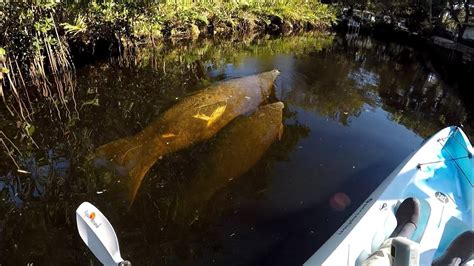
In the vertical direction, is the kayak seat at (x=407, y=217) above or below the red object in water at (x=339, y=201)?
above

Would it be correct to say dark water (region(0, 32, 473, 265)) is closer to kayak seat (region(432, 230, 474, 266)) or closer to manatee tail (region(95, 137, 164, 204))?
manatee tail (region(95, 137, 164, 204))

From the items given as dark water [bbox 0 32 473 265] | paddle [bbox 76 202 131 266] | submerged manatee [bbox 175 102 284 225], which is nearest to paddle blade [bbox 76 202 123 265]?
paddle [bbox 76 202 131 266]

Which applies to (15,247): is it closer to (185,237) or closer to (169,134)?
(185,237)

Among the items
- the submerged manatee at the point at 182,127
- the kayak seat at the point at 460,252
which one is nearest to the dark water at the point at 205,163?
the submerged manatee at the point at 182,127

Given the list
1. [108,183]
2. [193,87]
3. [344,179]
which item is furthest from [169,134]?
[193,87]

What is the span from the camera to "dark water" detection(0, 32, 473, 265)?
15.3 feet

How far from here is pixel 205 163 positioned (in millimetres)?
6469

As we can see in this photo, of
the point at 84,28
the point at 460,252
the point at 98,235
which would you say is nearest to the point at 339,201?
the point at 460,252

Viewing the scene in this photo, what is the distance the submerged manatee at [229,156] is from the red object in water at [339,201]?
1435 mm

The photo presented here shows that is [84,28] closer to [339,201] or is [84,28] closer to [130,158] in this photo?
[130,158]

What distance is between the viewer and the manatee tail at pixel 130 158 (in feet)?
18.7

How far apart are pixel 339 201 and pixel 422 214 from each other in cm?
132

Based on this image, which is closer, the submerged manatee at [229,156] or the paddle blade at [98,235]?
the paddle blade at [98,235]

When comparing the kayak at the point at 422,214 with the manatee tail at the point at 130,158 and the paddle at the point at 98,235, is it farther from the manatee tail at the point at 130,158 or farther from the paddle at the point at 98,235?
the manatee tail at the point at 130,158
